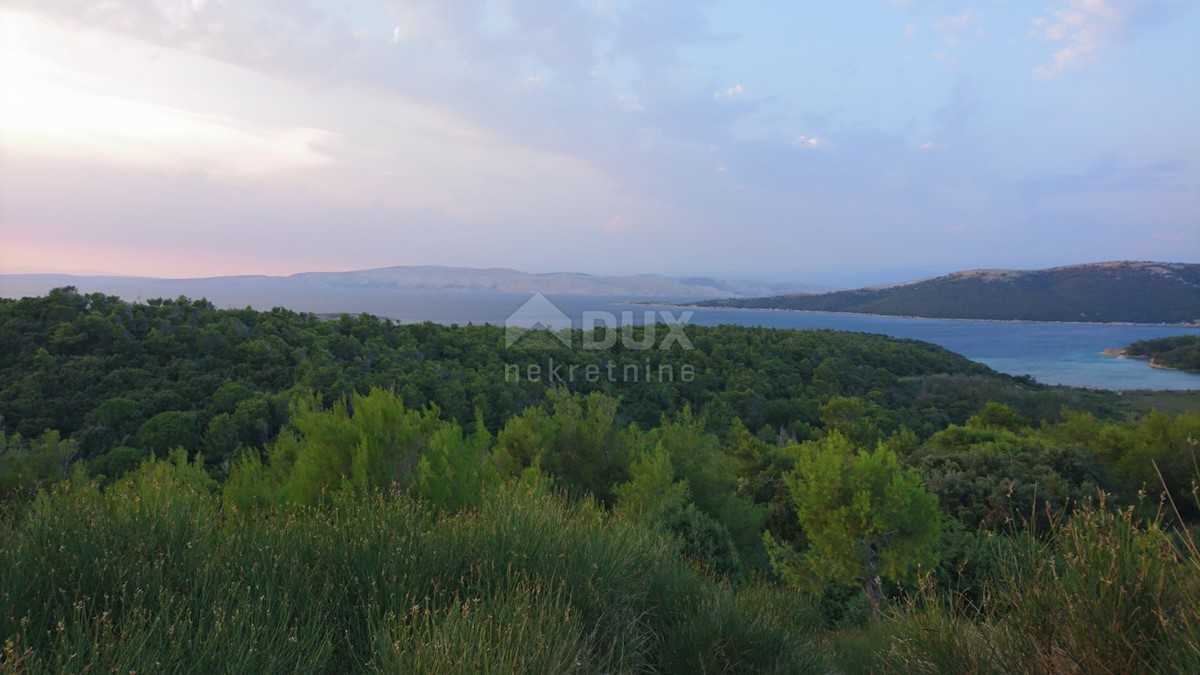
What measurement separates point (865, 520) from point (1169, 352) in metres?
90.5

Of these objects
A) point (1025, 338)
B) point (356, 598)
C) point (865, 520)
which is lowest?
point (1025, 338)

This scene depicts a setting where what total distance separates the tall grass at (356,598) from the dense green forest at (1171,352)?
92.5 m

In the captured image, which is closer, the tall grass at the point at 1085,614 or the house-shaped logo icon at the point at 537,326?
the tall grass at the point at 1085,614

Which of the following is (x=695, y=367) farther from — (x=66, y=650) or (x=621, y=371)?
(x=66, y=650)

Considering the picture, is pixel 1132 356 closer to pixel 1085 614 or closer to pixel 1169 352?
pixel 1169 352

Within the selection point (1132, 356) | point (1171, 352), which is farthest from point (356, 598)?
point (1132, 356)

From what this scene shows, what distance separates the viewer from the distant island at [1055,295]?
97125 millimetres

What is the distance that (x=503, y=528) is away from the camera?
3619mm

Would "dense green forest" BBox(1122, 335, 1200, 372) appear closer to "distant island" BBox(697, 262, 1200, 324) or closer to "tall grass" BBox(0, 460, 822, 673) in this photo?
"distant island" BBox(697, 262, 1200, 324)

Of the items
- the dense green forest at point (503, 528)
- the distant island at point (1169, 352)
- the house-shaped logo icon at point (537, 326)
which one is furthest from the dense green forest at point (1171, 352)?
the house-shaped logo icon at point (537, 326)

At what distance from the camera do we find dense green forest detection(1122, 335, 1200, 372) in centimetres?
6669

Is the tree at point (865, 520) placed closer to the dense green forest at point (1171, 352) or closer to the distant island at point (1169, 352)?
the distant island at point (1169, 352)

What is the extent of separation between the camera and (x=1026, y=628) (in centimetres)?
267

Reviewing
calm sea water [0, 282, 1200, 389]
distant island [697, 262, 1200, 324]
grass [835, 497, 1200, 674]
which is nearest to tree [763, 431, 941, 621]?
grass [835, 497, 1200, 674]
